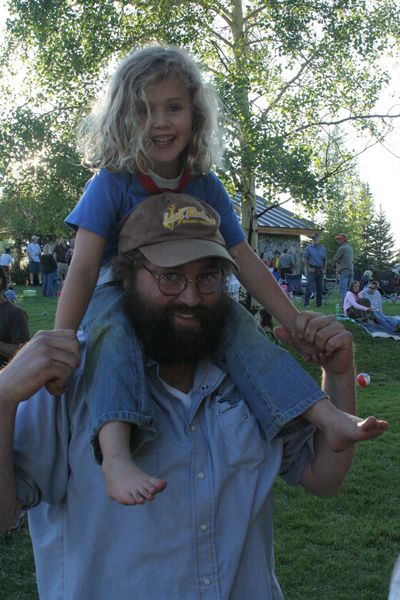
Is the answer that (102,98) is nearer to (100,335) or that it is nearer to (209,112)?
(209,112)

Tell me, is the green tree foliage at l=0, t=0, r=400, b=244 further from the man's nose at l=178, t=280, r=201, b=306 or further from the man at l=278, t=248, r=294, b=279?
the man at l=278, t=248, r=294, b=279

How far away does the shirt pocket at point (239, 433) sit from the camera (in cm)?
221

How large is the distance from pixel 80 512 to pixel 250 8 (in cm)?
1302

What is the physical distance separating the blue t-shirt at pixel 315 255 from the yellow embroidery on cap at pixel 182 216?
18.6 m

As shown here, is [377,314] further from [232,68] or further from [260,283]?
[260,283]

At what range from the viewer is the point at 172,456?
217cm

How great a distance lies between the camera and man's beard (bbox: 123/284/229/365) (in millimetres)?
2295

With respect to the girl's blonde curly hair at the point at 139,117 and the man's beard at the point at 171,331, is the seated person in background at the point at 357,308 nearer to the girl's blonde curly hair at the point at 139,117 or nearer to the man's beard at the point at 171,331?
the girl's blonde curly hair at the point at 139,117

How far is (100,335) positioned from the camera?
2330mm

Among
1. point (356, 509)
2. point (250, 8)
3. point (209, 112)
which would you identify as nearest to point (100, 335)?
point (209, 112)

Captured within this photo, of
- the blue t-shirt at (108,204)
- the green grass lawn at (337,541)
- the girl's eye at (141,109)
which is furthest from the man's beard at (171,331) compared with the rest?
the green grass lawn at (337,541)

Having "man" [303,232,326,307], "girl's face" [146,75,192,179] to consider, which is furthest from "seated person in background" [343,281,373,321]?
"girl's face" [146,75,192,179]

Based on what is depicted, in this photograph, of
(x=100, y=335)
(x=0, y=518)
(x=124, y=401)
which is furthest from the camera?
(x=100, y=335)

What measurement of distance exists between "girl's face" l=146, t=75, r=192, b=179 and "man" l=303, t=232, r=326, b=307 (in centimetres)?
1754
